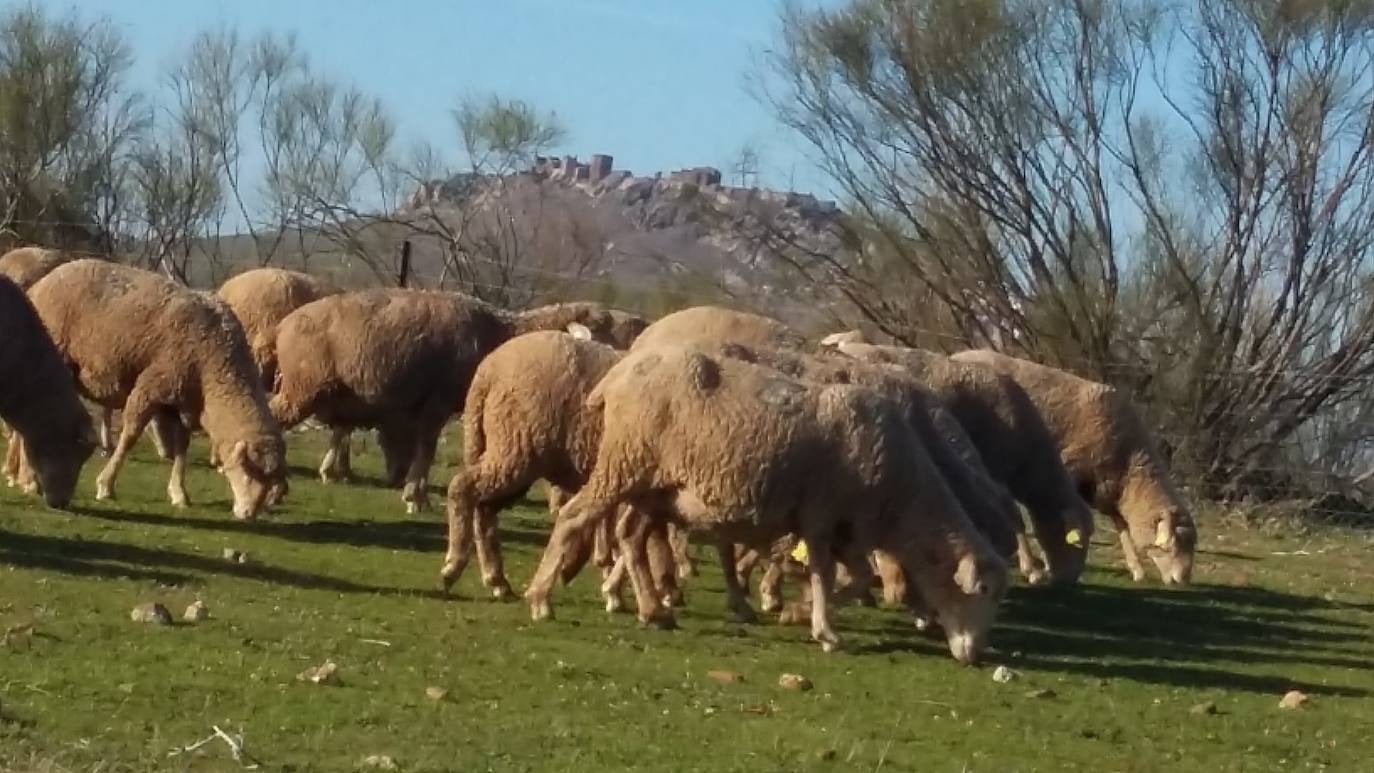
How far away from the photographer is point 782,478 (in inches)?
504

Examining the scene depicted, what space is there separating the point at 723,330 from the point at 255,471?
161 inches

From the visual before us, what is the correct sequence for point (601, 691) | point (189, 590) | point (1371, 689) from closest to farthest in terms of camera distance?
point (601, 691) → point (189, 590) → point (1371, 689)

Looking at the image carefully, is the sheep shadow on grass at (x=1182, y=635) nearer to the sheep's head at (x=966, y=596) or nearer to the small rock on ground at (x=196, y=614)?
the sheep's head at (x=966, y=596)

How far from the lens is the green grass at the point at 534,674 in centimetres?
923

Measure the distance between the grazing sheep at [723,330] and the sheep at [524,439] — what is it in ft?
10.5

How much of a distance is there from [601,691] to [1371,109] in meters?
23.3

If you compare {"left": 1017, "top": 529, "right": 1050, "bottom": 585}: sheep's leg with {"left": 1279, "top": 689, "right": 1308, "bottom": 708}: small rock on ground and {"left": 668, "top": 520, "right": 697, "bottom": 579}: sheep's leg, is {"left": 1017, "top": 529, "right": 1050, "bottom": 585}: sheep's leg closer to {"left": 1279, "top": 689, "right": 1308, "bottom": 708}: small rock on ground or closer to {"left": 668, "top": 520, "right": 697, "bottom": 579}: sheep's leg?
{"left": 668, "top": 520, "right": 697, "bottom": 579}: sheep's leg

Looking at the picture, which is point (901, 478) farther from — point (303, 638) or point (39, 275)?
point (39, 275)

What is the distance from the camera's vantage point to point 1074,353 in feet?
108

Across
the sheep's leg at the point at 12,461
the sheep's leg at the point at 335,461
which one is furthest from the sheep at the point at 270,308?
the sheep's leg at the point at 12,461

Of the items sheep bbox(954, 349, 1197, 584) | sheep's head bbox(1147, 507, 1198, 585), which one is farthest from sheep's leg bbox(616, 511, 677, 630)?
sheep's head bbox(1147, 507, 1198, 585)

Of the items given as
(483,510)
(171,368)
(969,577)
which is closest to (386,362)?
(171,368)

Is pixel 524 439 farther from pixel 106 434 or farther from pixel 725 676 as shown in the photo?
pixel 106 434

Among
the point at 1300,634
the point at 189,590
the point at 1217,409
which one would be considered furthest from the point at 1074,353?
the point at 189,590
